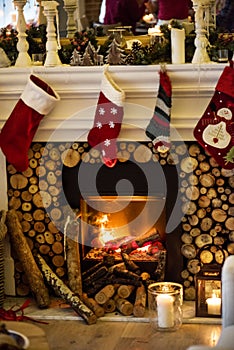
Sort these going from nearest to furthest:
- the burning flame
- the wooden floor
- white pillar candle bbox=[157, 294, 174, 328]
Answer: the wooden floor < white pillar candle bbox=[157, 294, 174, 328] < the burning flame

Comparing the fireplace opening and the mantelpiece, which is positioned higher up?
the mantelpiece

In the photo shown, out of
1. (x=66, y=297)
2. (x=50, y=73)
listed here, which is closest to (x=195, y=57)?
(x=50, y=73)

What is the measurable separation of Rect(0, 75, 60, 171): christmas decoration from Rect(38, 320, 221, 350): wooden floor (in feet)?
2.95

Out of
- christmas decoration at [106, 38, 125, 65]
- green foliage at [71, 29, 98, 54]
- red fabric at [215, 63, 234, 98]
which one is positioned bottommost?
red fabric at [215, 63, 234, 98]

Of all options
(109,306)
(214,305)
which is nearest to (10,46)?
(109,306)

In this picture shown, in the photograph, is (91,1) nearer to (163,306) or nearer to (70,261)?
(70,261)

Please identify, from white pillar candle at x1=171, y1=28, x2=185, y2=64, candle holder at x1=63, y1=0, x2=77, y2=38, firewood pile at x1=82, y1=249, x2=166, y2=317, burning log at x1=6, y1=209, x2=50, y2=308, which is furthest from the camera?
candle holder at x1=63, y1=0, x2=77, y2=38

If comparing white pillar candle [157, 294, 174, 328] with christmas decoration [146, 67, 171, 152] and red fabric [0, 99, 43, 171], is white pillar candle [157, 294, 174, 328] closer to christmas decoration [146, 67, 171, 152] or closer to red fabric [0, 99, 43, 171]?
christmas decoration [146, 67, 171, 152]

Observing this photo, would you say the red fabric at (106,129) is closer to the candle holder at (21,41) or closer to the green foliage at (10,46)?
the candle holder at (21,41)

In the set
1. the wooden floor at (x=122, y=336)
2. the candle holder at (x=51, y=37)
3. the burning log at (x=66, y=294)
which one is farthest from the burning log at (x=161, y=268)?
the candle holder at (x=51, y=37)

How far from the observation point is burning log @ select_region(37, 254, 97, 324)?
164 inches

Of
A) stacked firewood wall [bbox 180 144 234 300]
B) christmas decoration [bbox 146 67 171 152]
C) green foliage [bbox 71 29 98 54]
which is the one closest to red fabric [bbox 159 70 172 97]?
christmas decoration [bbox 146 67 171 152]

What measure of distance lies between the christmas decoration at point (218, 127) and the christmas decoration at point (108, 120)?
414 millimetres

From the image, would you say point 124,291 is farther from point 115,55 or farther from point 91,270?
point 115,55
